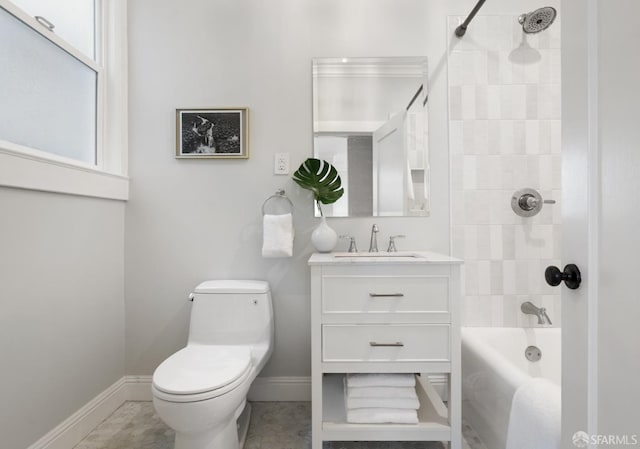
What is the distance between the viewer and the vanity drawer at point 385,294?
131cm

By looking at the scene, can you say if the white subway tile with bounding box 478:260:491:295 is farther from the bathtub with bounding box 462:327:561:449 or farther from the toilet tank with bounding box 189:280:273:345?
the toilet tank with bounding box 189:280:273:345

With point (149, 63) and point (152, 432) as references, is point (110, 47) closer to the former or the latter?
point (149, 63)

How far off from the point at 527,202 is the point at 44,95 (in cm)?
246

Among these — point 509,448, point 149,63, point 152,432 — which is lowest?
point 152,432

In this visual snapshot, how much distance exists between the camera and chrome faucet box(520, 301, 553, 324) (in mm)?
1656

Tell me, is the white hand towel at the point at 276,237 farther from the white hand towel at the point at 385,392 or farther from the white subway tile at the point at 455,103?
the white subway tile at the point at 455,103

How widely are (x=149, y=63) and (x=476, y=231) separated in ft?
6.99

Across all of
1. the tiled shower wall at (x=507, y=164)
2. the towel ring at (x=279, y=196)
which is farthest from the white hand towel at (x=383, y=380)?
the towel ring at (x=279, y=196)

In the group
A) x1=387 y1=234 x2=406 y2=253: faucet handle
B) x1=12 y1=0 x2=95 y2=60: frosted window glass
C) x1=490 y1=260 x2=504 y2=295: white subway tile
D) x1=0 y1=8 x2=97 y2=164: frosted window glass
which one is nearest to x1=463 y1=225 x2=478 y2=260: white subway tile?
x1=490 y1=260 x2=504 y2=295: white subway tile

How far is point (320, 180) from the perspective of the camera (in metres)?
1.68

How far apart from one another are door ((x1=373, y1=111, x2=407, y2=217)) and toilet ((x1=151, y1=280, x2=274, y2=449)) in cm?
82

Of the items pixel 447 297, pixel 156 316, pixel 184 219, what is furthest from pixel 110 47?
pixel 447 297

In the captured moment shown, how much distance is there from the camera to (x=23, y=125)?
1.30m

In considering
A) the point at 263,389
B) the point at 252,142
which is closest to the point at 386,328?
the point at 263,389
